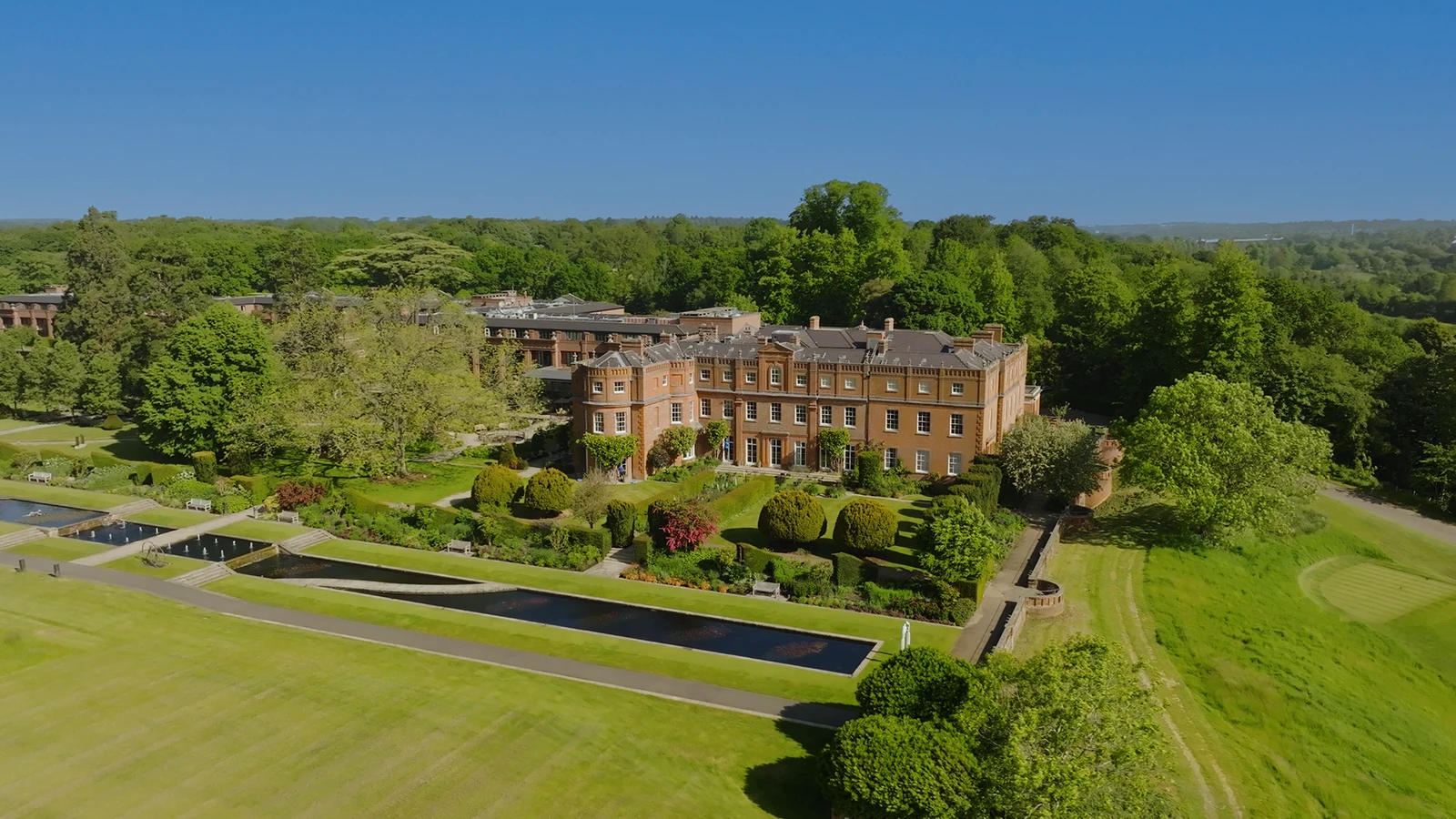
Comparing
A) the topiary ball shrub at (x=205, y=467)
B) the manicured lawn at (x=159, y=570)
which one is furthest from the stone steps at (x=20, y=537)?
the topiary ball shrub at (x=205, y=467)

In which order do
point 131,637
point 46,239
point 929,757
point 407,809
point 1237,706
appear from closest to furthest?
1. point 929,757
2. point 407,809
3. point 1237,706
4. point 131,637
5. point 46,239

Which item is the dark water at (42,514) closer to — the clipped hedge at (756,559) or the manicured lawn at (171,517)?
the manicured lawn at (171,517)

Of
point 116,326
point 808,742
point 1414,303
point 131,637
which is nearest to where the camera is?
point 808,742

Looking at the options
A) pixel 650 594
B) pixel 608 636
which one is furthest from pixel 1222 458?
pixel 608 636

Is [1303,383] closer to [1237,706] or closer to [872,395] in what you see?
[872,395]

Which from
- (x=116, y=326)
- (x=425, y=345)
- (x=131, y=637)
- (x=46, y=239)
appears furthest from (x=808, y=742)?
(x=46, y=239)

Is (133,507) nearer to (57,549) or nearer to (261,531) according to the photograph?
(57,549)
